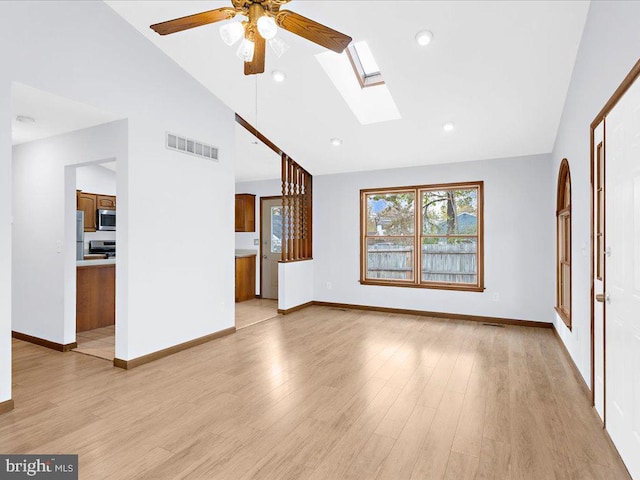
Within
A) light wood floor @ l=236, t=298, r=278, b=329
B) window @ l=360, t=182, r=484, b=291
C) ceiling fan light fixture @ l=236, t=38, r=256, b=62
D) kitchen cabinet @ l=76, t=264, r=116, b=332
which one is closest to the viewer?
ceiling fan light fixture @ l=236, t=38, r=256, b=62

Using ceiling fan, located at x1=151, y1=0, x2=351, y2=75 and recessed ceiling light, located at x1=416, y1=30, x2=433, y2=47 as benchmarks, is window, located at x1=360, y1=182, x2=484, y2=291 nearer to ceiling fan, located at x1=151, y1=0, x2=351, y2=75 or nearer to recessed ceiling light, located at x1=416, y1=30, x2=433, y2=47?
recessed ceiling light, located at x1=416, y1=30, x2=433, y2=47

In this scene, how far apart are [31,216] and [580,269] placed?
229 inches

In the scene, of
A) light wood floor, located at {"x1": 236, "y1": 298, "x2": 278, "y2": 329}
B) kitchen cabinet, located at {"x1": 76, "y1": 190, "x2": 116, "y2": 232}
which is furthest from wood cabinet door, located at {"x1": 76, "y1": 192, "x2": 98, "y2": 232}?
light wood floor, located at {"x1": 236, "y1": 298, "x2": 278, "y2": 329}

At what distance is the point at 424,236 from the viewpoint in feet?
19.1

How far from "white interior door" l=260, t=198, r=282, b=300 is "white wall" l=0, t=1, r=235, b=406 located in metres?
2.65

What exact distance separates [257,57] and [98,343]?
12.4 ft

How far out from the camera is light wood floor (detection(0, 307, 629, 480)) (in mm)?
1982

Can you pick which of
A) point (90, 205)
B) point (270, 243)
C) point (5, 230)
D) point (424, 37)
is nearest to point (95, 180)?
point (90, 205)

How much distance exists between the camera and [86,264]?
14.9 feet

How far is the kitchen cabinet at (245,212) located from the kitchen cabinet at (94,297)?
300 cm

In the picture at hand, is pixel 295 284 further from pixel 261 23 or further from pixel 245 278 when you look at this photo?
pixel 261 23

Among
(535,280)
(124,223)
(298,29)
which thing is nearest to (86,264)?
(124,223)

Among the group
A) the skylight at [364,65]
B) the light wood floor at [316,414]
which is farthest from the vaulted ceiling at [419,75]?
the light wood floor at [316,414]

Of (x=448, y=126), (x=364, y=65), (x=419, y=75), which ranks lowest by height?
(x=448, y=126)
